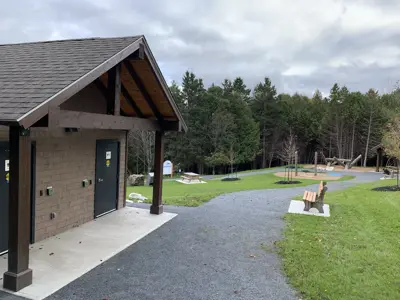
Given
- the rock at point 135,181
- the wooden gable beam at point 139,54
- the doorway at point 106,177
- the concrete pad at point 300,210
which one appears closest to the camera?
the wooden gable beam at point 139,54

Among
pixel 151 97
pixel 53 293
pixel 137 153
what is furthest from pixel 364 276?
pixel 137 153

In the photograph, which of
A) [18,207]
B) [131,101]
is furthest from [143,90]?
[18,207]

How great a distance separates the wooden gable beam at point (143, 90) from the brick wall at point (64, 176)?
Result: 1332 mm

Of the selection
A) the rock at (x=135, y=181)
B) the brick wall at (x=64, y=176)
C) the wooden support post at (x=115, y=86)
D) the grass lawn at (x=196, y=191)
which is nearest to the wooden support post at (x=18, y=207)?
the brick wall at (x=64, y=176)

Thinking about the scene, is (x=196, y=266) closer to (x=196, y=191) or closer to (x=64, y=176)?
(x=64, y=176)

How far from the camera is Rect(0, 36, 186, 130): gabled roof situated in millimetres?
4167

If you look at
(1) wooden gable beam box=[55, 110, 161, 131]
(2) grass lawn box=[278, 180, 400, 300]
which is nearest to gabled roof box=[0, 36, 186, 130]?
(1) wooden gable beam box=[55, 110, 161, 131]

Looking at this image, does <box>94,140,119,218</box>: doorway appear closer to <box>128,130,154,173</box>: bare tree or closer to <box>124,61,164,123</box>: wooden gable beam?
<box>124,61,164,123</box>: wooden gable beam

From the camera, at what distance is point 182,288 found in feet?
15.3

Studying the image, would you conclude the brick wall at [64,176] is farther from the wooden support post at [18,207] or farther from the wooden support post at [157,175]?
the wooden support post at [18,207]

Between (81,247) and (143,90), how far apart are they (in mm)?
3568

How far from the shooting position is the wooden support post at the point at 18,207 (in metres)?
4.20

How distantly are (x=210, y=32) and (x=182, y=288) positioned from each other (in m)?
27.2

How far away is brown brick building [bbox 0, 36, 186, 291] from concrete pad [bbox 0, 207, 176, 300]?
9.6 inches
